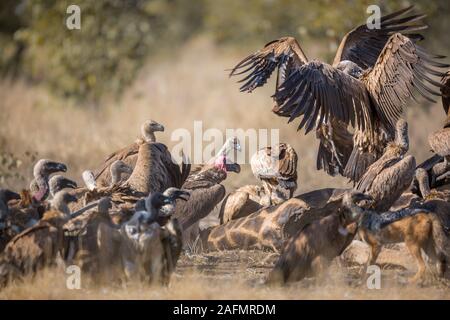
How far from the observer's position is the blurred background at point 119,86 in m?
14.6

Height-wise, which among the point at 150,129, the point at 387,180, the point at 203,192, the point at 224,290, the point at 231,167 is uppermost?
the point at 150,129

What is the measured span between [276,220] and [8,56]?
50.5 ft

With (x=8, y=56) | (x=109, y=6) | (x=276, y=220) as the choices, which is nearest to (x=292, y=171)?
(x=276, y=220)

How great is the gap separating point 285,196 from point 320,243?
2.24 m

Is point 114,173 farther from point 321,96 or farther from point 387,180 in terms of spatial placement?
point 387,180

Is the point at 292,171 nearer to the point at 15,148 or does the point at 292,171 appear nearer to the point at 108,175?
the point at 108,175

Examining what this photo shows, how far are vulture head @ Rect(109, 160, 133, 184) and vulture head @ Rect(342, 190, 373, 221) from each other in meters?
2.64

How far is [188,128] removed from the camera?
54.9ft

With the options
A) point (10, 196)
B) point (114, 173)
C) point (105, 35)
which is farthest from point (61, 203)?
point (105, 35)

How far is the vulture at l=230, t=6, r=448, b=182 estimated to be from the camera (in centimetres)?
916

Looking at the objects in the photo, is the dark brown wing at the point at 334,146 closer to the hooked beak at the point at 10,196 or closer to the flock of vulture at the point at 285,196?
the flock of vulture at the point at 285,196

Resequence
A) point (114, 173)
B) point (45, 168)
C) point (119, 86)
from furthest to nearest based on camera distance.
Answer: point (119, 86) → point (114, 173) → point (45, 168)

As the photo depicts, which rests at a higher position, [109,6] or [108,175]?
[109,6]
